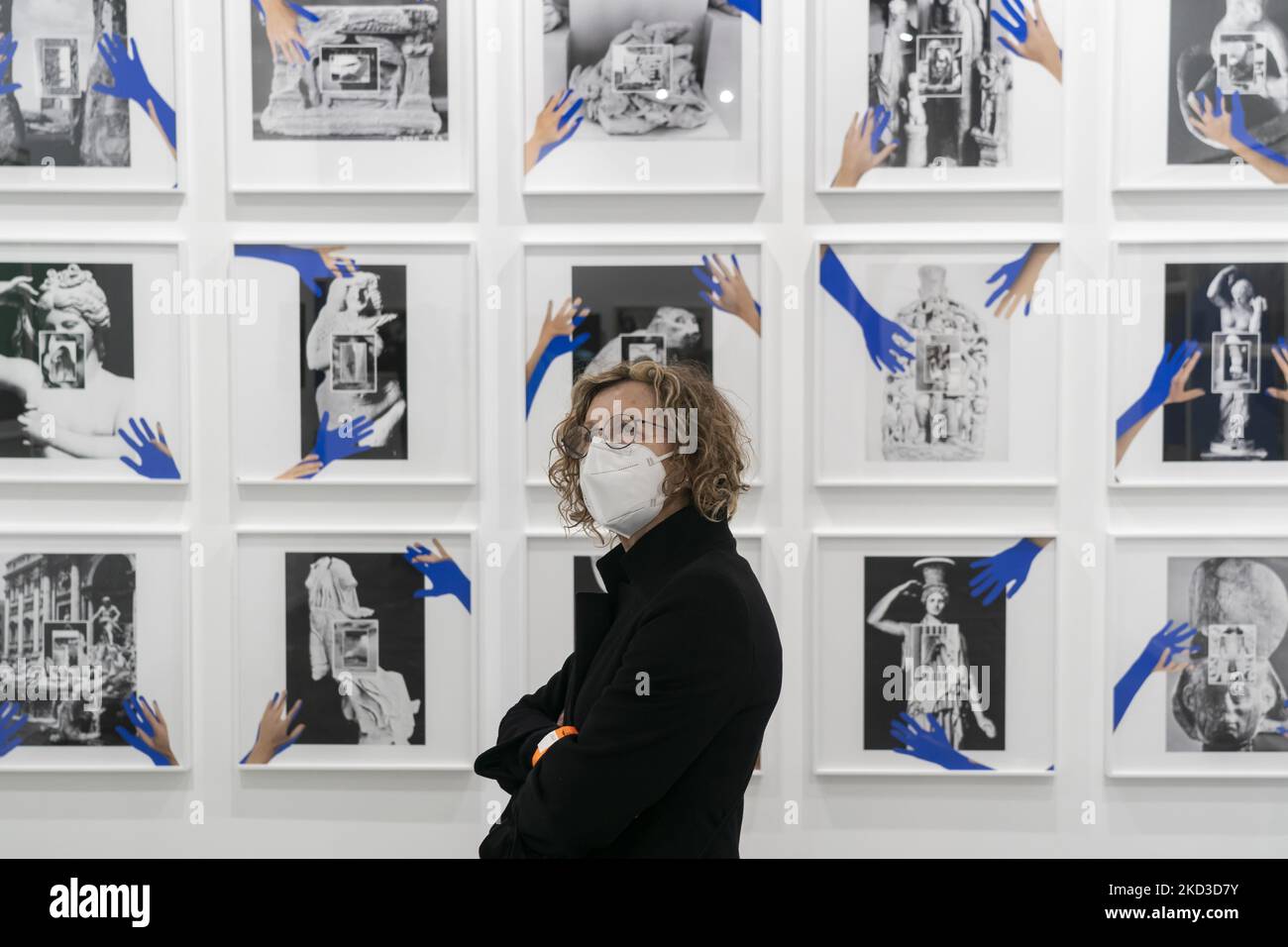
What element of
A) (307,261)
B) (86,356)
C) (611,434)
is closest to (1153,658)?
(611,434)

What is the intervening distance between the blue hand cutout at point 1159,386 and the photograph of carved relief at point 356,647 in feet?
6.02

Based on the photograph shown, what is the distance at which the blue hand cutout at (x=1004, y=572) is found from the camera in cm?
244

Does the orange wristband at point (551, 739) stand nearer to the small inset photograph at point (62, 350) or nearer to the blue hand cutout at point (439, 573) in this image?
the blue hand cutout at point (439, 573)

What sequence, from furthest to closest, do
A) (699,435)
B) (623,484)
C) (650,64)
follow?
(650,64) < (623,484) < (699,435)

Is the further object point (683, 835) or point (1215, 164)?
point (1215, 164)

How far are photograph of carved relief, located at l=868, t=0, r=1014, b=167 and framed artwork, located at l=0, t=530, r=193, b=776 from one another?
2.11 m

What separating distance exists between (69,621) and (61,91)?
1.34 meters

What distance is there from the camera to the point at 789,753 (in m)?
2.46

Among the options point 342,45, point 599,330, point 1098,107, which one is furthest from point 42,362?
point 1098,107

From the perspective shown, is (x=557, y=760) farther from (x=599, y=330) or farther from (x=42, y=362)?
(x=42, y=362)

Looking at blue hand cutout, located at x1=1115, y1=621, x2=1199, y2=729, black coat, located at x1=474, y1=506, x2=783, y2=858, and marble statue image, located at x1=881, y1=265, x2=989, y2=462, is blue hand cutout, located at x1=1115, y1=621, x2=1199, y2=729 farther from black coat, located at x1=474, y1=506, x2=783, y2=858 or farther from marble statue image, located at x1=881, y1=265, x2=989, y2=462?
black coat, located at x1=474, y1=506, x2=783, y2=858

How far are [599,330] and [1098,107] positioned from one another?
53.7 inches

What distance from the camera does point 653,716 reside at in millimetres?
1320

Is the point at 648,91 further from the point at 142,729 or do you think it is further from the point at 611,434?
the point at 142,729
